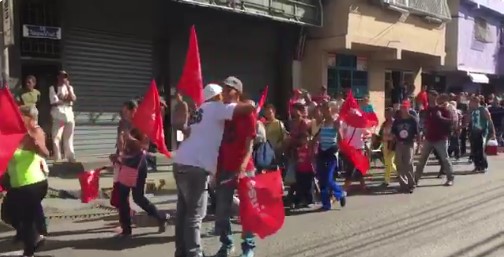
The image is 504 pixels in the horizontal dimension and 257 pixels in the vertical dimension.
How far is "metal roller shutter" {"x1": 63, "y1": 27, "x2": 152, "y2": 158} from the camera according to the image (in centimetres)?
1373

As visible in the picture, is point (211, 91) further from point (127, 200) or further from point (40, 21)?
point (40, 21)

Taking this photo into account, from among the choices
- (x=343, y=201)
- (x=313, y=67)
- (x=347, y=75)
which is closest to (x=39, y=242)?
(x=343, y=201)

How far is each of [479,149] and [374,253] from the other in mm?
8939

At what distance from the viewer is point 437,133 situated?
12.4 m

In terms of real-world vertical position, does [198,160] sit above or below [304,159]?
above

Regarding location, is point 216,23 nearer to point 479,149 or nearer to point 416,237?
point 479,149

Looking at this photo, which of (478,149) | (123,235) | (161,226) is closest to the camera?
(123,235)

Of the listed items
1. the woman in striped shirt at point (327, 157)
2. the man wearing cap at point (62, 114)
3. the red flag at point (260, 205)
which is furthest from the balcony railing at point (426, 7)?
the red flag at point (260, 205)

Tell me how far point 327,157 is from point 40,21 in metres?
6.42

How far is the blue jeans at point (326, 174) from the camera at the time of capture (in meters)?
9.80

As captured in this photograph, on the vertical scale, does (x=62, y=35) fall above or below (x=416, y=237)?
above

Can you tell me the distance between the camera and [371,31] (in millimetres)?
20750

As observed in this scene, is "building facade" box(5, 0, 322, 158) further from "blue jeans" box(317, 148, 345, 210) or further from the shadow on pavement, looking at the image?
"blue jeans" box(317, 148, 345, 210)

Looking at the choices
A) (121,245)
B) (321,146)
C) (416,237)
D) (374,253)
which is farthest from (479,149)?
(121,245)
